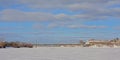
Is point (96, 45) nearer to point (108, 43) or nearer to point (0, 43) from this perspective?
point (108, 43)

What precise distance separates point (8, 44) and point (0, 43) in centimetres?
137

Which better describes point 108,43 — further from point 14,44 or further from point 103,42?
point 14,44

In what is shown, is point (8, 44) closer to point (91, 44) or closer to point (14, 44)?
point (14, 44)

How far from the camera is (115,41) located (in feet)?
98.9

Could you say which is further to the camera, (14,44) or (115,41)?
(115,41)

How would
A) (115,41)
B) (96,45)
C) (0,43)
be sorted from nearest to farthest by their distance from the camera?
(0,43) < (96,45) < (115,41)

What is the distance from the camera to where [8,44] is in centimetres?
2627

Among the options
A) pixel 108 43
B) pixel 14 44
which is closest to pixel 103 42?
pixel 108 43

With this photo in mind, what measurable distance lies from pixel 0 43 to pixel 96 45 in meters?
9.84

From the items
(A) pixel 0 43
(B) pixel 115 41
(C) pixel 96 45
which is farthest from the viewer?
(B) pixel 115 41

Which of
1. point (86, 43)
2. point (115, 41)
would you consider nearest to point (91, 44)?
point (86, 43)

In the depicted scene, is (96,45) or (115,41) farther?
(115,41)

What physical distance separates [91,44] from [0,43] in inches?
388

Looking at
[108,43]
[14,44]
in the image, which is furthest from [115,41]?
[14,44]
